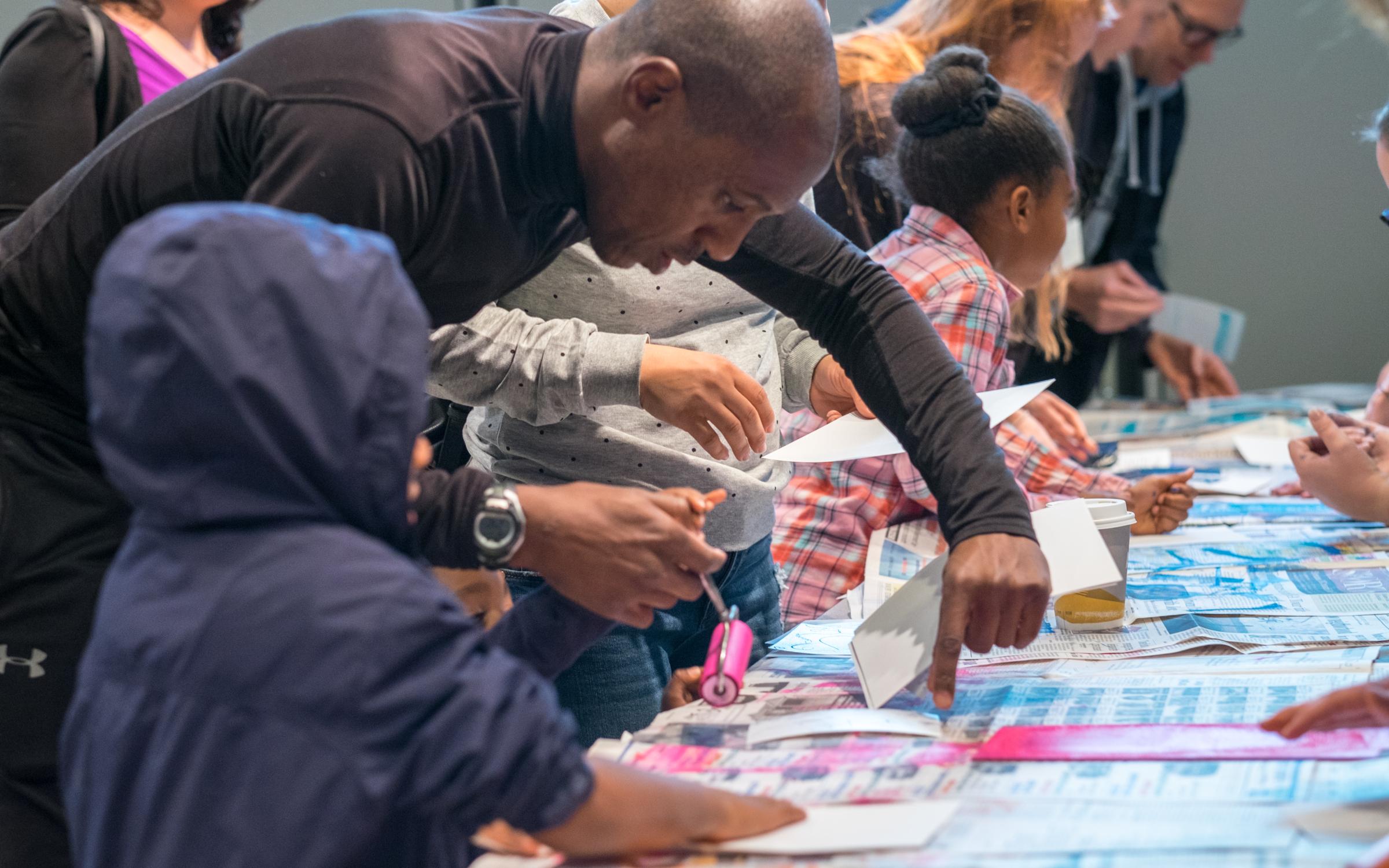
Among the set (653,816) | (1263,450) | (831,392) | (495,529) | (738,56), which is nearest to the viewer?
(653,816)

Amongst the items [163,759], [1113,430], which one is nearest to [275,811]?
[163,759]

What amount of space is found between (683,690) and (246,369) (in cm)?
69

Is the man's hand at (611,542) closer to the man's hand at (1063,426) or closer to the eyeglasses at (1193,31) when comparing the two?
the man's hand at (1063,426)

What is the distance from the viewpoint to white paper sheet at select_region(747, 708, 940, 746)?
107 centimetres

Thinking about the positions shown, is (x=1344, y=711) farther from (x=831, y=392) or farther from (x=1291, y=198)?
(x=1291, y=198)

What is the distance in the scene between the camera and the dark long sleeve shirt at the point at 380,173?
2.88 feet

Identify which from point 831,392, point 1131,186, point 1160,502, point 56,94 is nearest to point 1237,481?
point 1160,502

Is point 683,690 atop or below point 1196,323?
atop

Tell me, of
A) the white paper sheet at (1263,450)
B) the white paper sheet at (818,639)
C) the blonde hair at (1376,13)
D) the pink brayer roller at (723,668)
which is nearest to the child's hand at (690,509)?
the pink brayer roller at (723,668)

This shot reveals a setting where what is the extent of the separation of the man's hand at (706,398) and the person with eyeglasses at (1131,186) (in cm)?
168

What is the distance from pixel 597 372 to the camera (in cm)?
125

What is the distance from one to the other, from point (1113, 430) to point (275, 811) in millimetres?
2717

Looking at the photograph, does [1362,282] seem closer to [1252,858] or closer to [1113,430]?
[1113,430]

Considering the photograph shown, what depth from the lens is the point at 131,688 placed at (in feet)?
2.29
